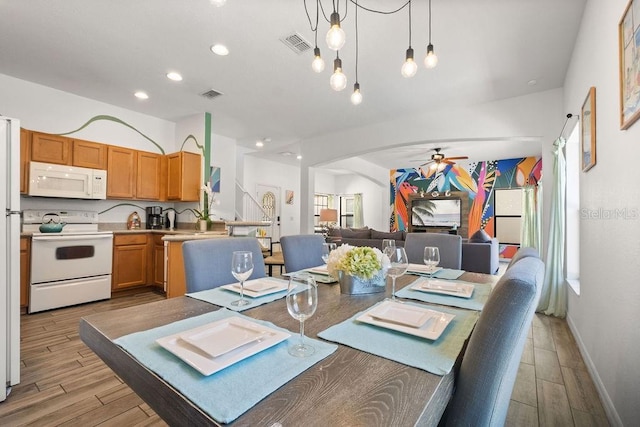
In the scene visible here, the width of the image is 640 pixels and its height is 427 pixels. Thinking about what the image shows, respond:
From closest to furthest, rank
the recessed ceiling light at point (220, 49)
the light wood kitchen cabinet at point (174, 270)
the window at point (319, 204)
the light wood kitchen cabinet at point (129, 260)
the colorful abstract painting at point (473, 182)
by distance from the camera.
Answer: the recessed ceiling light at point (220, 49) < the light wood kitchen cabinet at point (174, 270) < the light wood kitchen cabinet at point (129, 260) < the colorful abstract painting at point (473, 182) < the window at point (319, 204)

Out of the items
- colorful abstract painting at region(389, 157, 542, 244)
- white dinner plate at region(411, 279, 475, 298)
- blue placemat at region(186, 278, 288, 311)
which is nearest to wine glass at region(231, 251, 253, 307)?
blue placemat at region(186, 278, 288, 311)

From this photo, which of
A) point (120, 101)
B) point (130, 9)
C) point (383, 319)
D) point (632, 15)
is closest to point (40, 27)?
point (130, 9)

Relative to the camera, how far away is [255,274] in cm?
175

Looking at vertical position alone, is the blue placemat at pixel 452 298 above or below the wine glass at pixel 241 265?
below

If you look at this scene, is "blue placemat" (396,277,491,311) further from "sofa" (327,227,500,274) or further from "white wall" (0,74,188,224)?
"white wall" (0,74,188,224)

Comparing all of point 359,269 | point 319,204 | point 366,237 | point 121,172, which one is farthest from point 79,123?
point 319,204

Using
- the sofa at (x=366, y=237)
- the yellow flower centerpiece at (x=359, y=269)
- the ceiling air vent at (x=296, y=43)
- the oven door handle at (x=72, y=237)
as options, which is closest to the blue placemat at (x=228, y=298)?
the yellow flower centerpiece at (x=359, y=269)

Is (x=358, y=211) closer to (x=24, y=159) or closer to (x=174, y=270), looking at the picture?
(x=174, y=270)

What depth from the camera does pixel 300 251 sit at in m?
2.18

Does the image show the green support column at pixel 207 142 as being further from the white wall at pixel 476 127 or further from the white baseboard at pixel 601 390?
the white baseboard at pixel 601 390

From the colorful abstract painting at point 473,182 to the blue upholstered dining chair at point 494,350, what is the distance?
6566 mm

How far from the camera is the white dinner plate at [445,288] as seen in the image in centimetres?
134

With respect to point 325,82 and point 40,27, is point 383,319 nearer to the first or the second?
point 325,82

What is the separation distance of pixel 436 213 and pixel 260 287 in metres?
7.88
